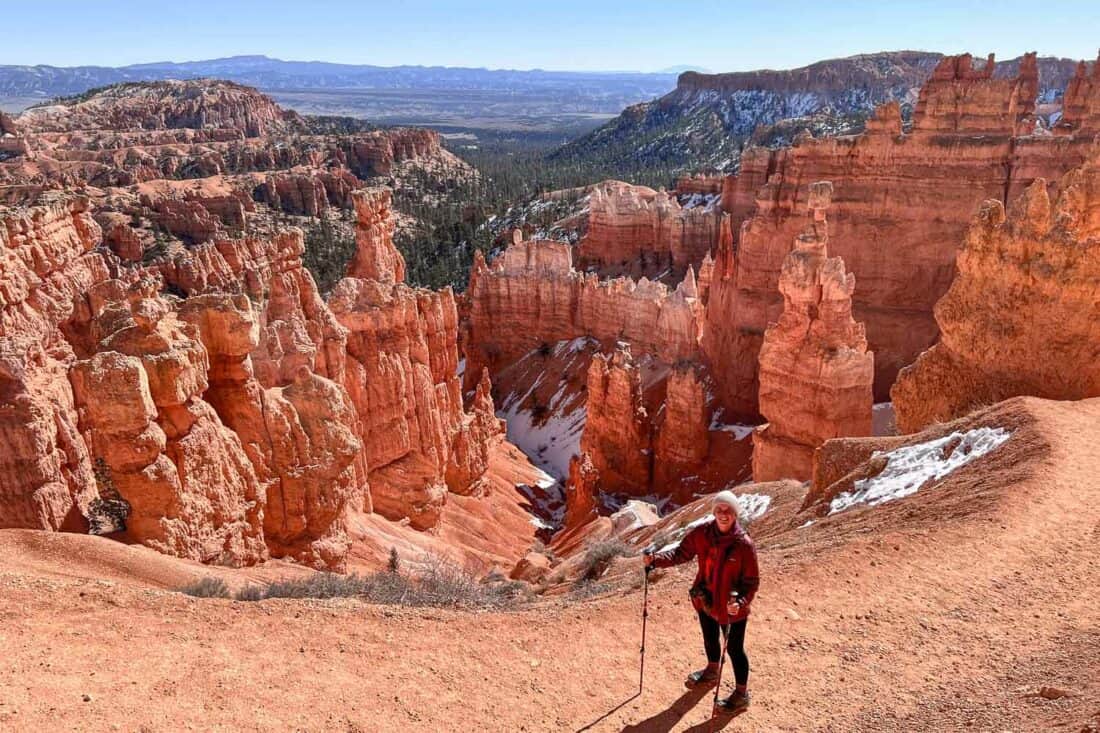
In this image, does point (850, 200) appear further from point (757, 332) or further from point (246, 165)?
point (246, 165)

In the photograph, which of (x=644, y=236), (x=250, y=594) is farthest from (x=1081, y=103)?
(x=250, y=594)

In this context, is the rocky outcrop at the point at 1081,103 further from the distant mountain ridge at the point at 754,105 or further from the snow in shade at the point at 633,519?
the distant mountain ridge at the point at 754,105

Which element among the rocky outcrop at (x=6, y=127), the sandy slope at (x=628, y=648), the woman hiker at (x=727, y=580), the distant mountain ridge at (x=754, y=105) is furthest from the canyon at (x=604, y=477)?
the rocky outcrop at (x=6, y=127)

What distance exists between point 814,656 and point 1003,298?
1054 cm

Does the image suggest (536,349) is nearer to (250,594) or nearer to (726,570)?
(250,594)

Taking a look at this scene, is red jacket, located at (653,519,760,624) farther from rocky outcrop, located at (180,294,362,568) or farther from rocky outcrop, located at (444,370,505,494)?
rocky outcrop, located at (444,370,505,494)

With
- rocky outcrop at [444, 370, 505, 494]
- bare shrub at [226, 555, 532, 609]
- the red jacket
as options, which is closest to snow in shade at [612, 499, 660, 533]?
rocky outcrop at [444, 370, 505, 494]

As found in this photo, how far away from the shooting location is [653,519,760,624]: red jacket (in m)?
6.18

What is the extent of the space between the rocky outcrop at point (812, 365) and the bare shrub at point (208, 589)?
54.7 ft

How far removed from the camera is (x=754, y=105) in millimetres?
138125

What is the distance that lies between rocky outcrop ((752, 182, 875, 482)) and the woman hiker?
53.0 ft

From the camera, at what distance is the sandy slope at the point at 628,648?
6199mm

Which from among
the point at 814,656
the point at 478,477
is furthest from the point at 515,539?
the point at 814,656

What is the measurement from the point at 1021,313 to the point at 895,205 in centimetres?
1754
